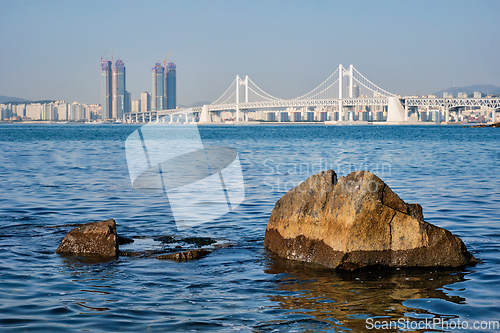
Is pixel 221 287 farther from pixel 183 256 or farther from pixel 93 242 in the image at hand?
pixel 93 242

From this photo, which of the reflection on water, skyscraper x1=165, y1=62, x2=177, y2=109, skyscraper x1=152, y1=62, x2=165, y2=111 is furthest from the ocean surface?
skyscraper x1=165, y1=62, x2=177, y2=109

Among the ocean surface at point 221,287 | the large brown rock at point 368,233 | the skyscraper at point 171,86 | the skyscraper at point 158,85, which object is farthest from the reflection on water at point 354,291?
the skyscraper at point 171,86

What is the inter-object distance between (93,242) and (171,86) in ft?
589

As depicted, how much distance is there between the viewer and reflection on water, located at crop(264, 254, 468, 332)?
376cm

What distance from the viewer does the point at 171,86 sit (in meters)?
181

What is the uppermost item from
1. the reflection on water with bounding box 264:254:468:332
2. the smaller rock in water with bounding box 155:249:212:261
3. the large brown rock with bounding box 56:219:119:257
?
the large brown rock with bounding box 56:219:119:257

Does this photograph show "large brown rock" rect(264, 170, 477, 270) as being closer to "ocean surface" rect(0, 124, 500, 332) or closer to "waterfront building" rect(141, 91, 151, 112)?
"ocean surface" rect(0, 124, 500, 332)

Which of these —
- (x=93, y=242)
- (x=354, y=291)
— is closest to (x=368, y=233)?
(x=354, y=291)

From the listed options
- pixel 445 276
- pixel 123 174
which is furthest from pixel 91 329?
pixel 123 174

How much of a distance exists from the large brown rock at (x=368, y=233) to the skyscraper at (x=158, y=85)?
14884 cm

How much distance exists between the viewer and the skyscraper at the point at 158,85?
157875 mm

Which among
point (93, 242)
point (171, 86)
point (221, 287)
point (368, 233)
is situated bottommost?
point (221, 287)

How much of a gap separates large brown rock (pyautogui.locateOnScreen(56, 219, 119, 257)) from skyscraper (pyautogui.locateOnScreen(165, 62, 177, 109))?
15726cm

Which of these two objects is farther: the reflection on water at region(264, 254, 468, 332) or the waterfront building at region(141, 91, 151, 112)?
the waterfront building at region(141, 91, 151, 112)
